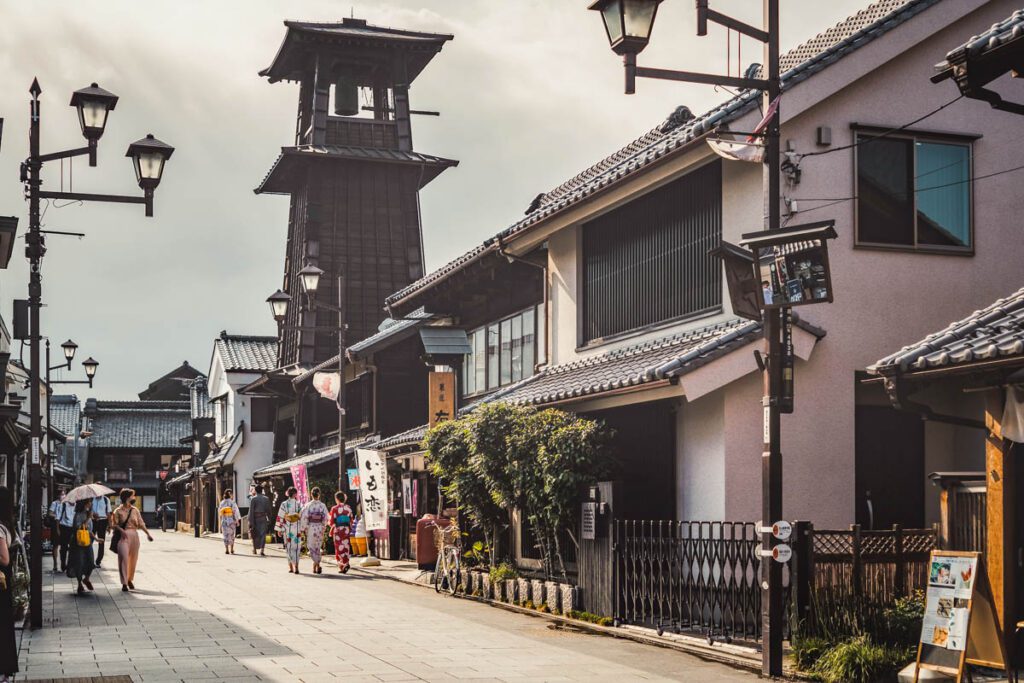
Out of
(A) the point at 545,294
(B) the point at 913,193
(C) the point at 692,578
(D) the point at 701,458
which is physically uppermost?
(B) the point at 913,193

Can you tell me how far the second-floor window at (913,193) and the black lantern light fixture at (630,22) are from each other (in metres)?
5.98

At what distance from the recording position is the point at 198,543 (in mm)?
47219

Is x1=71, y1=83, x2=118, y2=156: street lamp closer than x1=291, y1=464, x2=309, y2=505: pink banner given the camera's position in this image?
Yes

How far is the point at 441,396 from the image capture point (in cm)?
2642

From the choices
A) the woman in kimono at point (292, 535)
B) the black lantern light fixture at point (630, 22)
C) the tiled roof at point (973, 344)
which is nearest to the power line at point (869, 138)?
the tiled roof at point (973, 344)

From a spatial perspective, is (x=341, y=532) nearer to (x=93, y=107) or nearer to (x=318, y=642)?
(x=318, y=642)

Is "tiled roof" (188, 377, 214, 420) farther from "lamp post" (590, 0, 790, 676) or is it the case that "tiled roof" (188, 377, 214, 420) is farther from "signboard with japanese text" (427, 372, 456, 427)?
"lamp post" (590, 0, 790, 676)

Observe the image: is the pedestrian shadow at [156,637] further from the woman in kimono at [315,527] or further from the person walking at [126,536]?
the woman in kimono at [315,527]

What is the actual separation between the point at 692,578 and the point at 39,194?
9.40m

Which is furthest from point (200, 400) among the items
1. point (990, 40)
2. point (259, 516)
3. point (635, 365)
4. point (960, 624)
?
point (960, 624)

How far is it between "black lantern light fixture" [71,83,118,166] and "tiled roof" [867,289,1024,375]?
955 cm

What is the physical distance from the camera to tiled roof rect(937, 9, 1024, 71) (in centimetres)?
1043

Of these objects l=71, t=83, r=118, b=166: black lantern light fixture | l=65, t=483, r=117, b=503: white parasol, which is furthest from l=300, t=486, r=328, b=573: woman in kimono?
l=71, t=83, r=118, b=166: black lantern light fixture

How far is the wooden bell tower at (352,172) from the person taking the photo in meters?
46.2
